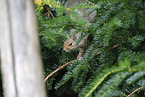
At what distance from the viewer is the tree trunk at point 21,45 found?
332 millimetres

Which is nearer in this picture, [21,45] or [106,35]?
[21,45]

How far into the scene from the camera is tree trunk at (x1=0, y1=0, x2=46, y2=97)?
0.33 m

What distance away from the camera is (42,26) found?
65 cm

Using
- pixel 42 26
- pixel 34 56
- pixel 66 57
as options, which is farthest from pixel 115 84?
pixel 66 57

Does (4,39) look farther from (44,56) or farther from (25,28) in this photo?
(44,56)

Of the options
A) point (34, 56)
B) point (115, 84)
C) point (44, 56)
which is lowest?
point (44, 56)

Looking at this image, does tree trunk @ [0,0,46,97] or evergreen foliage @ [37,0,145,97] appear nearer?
tree trunk @ [0,0,46,97]

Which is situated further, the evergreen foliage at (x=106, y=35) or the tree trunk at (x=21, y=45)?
the evergreen foliage at (x=106, y=35)

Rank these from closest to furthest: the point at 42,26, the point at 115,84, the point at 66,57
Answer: the point at 115,84, the point at 42,26, the point at 66,57

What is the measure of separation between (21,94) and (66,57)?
0.63 m

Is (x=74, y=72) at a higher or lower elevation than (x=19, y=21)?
lower

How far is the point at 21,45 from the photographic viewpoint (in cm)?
33

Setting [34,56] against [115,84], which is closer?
[34,56]

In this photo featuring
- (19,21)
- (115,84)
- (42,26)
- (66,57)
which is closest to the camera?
(19,21)
